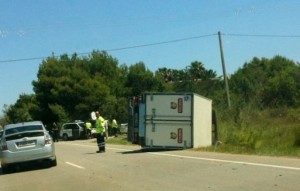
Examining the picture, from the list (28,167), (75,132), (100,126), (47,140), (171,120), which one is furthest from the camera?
(75,132)

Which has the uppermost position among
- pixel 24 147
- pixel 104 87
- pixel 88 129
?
pixel 104 87

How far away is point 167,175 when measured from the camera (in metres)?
13.8

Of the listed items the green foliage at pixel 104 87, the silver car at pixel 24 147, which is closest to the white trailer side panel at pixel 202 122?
the silver car at pixel 24 147

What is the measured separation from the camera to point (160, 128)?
2239cm

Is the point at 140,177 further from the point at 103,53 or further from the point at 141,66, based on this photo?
the point at 141,66

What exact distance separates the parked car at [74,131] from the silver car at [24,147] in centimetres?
3429

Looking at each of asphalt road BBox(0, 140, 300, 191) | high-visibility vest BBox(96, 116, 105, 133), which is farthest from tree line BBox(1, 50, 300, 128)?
asphalt road BBox(0, 140, 300, 191)

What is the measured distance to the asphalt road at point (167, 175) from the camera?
11703 millimetres

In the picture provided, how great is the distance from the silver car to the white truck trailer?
5000 millimetres

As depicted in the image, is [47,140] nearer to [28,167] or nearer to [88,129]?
[28,167]

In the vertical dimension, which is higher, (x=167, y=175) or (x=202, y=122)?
(x=202, y=122)

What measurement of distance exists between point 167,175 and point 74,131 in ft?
133

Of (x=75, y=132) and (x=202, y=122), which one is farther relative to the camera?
(x=75, y=132)

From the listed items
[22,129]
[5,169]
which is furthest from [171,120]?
[5,169]
